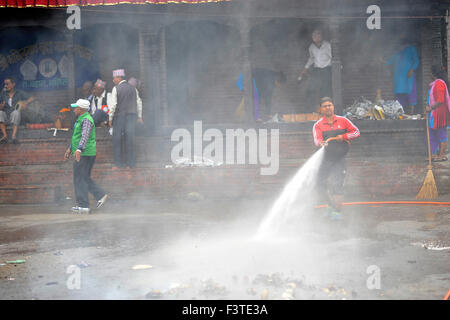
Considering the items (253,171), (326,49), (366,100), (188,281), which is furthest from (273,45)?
(188,281)

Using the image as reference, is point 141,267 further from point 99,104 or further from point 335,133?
point 99,104

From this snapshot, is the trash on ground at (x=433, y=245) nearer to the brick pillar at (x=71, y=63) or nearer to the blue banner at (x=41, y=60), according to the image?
the brick pillar at (x=71, y=63)

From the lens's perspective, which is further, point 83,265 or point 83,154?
point 83,154

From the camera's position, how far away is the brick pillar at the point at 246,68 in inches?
467

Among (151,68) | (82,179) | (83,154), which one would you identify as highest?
(151,68)

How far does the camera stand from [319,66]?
12.7 meters

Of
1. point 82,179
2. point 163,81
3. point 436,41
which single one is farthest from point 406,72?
point 82,179

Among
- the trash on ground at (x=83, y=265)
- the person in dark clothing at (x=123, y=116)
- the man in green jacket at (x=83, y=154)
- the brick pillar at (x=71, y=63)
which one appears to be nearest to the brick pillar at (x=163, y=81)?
the person in dark clothing at (x=123, y=116)

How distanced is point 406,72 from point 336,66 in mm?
2151

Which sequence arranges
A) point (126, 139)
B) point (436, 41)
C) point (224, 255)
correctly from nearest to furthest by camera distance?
point (224, 255)
point (126, 139)
point (436, 41)

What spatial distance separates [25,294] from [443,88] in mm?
8796

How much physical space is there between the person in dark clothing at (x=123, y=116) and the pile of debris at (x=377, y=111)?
4671mm

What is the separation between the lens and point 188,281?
16.5 ft
